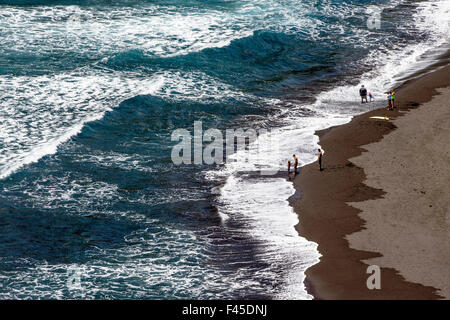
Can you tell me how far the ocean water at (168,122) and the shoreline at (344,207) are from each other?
78 cm

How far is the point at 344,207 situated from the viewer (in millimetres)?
27875

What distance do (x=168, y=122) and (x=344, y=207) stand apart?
1487 cm

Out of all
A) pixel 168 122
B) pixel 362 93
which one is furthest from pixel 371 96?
pixel 168 122

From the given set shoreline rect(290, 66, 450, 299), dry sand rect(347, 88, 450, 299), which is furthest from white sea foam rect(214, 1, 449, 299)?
dry sand rect(347, 88, 450, 299)

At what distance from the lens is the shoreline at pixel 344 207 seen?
72.9 feet

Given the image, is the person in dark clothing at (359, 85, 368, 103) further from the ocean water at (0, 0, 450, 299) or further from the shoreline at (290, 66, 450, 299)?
the shoreline at (290, 66, 450, 299)

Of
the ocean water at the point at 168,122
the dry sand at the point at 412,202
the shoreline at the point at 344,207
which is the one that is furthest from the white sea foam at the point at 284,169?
the dry sand at the point at 412,202

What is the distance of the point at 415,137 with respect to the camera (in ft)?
112

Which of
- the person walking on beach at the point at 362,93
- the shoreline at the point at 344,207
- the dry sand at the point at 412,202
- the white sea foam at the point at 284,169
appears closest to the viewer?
the shoreline at the point at 344,207

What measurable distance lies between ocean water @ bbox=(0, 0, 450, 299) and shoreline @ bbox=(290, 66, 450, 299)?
2.55 ft

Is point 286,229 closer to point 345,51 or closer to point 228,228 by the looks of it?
point 228,228

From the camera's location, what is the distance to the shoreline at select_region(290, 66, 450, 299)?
22.2 meters

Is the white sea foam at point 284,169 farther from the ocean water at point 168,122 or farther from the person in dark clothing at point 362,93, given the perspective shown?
the person in dark clothing at point 362,93

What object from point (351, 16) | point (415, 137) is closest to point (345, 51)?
point (351, 16)
